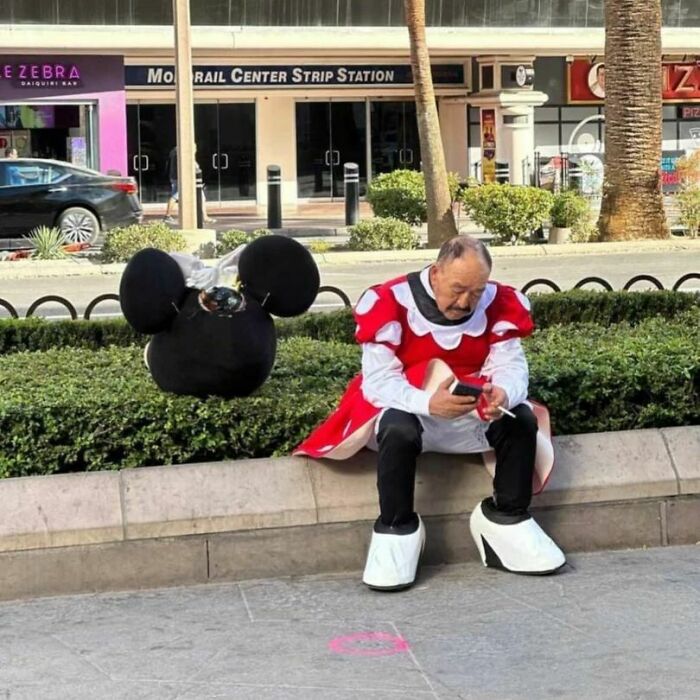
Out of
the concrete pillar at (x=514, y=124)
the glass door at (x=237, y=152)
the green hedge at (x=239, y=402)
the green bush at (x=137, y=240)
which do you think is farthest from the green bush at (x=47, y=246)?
the concrete pillar at (x=514, y=124)

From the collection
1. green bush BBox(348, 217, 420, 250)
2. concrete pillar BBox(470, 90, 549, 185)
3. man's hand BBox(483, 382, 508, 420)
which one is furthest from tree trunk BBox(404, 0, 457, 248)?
man's hand BBox(483, 382, 508, 420)

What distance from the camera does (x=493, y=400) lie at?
4867mm

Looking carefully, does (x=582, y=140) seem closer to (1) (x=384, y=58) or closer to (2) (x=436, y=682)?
(1) (x=384, y=58)

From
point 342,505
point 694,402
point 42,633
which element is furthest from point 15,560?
point 694,402

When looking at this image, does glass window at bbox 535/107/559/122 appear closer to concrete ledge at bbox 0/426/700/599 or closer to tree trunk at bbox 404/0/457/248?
tree trunk at bbox 404/0/457/248

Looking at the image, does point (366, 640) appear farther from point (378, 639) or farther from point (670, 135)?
point (670, 135)

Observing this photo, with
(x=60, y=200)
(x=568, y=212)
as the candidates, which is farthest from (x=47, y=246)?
(x=568, y=212)

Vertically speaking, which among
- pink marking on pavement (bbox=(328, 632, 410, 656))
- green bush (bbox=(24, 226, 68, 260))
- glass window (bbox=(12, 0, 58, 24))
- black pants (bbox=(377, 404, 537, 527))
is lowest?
pink marking on pavement (bbox=(328, 632, 410, 656))

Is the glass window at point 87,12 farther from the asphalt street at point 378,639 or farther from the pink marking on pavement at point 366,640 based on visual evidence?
the pink marking on pavement at point 366,640

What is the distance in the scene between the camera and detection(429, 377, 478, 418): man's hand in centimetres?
482

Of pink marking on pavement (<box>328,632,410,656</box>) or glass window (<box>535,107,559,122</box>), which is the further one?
glass window (<box>535,107,559,122</box>)

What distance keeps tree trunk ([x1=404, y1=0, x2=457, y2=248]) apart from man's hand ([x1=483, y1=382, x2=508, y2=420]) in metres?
15.5

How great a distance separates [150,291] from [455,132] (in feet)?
89.6

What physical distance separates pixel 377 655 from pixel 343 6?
24.8 m
